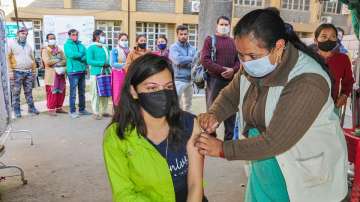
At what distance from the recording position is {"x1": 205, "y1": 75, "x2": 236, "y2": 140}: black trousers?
4.84 m

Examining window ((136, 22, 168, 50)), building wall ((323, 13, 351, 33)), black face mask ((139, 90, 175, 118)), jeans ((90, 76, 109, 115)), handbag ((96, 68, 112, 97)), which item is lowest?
jeans ((90, 76, 109, 115))

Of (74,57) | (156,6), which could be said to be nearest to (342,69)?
(74,57)

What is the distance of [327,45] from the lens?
3.88 m

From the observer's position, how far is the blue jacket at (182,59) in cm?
582

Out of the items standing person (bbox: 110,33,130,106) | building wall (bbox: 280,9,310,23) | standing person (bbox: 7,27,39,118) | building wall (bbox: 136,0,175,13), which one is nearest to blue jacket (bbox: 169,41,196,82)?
standing person (bbox: 110,33,130,106)

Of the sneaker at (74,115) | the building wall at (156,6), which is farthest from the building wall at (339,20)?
the sneaker at (74,115)

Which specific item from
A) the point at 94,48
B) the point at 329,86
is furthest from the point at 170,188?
the point at 94,48

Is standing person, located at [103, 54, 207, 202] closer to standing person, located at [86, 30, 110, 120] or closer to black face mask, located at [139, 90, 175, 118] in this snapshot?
black face mask, located at [139, 90, 175, 118]

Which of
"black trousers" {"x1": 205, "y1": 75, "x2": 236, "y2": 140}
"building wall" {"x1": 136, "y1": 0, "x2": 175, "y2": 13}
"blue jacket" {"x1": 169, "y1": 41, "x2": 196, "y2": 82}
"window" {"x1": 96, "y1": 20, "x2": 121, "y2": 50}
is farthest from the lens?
"building wall" {"x1": 136, "y1": 0, "x2": 175, "y2": 13}

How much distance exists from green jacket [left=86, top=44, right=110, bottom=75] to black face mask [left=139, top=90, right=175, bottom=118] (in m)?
5.07

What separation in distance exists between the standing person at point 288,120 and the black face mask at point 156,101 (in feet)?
0.86

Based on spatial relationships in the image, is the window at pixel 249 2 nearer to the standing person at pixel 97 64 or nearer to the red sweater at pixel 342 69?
the standing person at pixel 97 64

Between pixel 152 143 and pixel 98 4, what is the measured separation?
60.1 ft

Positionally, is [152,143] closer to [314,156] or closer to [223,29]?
[314,156]
